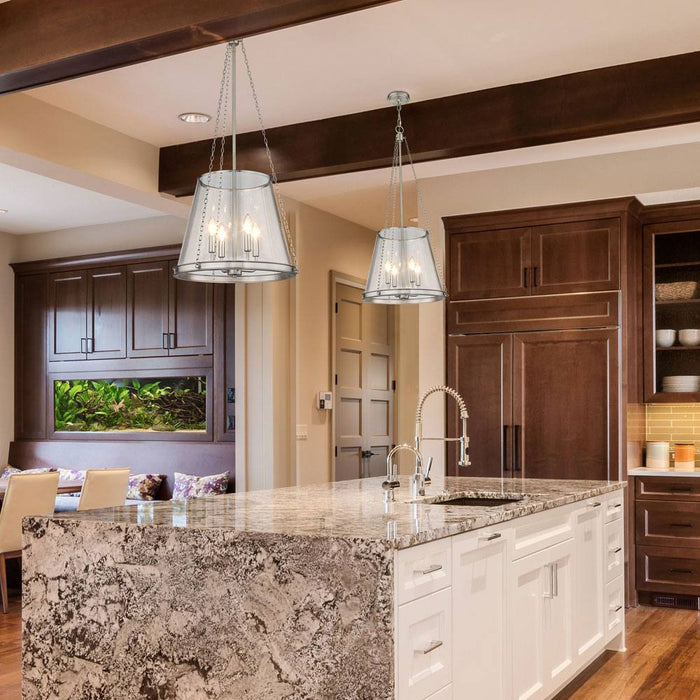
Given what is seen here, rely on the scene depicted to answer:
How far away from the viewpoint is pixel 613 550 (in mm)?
4406

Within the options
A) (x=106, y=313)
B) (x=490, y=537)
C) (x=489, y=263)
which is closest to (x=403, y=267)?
(x=490, y=537)

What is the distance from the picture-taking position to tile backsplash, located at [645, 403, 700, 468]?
590cm

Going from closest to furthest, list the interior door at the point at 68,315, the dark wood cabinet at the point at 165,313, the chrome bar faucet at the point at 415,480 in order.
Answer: the chrome bar faucet at the point at 415,480
the dark wood cabinet at the point at 165,313
the interior door at the point at 68,315

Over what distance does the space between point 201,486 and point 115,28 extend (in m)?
4.10

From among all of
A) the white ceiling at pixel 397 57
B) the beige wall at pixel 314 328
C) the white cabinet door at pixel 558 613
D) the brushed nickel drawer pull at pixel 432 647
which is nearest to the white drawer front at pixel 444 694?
the brushed nickel drawer pull at pixel 432 647

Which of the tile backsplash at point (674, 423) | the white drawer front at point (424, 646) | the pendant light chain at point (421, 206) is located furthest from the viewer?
the tile backsplash at point (674, 423)

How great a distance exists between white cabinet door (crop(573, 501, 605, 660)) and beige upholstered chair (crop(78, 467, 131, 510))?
3.11m

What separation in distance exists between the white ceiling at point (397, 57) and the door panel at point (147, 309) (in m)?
2.55

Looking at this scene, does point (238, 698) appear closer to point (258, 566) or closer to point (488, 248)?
point (258, 566)

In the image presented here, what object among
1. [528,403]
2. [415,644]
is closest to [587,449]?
[528,403]

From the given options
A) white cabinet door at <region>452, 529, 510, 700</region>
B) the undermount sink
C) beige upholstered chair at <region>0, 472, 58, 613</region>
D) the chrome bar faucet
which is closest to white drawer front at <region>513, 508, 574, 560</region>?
white cabinet door at <region>452, 529, 510, 700</region>

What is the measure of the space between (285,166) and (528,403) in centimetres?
212

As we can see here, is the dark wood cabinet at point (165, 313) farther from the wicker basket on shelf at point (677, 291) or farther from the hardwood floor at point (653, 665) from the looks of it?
the hardwood floor at point (653, 665)

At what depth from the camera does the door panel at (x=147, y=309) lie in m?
7.54
